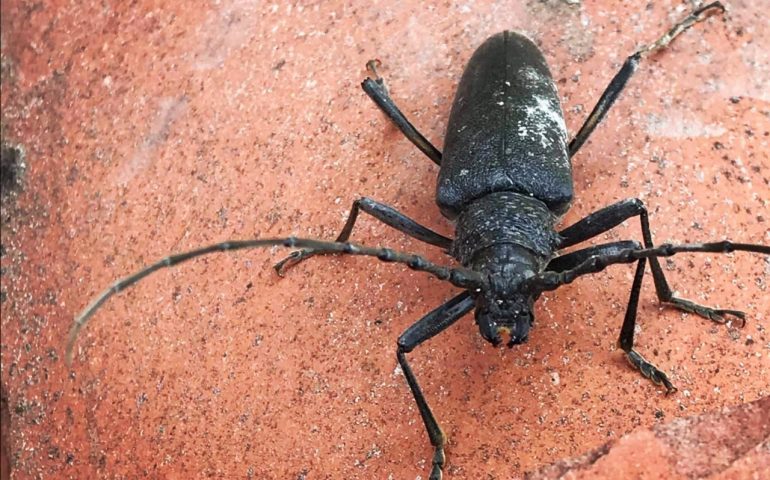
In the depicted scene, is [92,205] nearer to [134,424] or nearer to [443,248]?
[134,424]

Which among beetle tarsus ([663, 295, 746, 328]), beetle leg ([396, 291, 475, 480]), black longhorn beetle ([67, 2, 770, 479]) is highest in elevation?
black longhorn beetle ([67, 2, 770, 479])

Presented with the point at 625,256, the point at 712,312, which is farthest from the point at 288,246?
the point at 712,312

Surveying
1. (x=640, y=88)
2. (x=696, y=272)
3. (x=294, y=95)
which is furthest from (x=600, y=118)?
(x=294, y=95)

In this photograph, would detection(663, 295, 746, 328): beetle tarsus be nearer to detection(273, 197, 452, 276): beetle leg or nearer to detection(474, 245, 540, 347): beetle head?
detection(474, 245, 540, 347): beetle head

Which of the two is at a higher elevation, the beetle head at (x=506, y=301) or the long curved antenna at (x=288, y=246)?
the long curved antenna at (x=288, y=246)

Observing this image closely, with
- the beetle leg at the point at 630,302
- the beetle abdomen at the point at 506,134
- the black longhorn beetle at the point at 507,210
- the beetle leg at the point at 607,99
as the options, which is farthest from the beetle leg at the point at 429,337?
the beetle leg at the point at 607,99

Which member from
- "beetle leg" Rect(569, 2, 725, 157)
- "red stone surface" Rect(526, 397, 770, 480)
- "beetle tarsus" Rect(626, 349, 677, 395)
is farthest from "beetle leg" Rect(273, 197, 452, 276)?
"red stone surface" Rect(526, 397, 770, 480)

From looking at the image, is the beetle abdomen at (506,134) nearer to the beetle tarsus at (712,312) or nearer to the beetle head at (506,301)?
the beetle head at (506,301)
